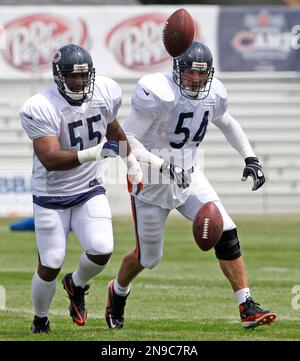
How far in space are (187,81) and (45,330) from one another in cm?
162

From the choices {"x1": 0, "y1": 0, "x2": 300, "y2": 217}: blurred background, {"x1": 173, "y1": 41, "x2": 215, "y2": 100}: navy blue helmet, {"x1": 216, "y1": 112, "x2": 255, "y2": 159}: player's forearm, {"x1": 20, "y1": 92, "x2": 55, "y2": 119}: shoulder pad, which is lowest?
{"x1": 0, "y1": 0, "x2": 300, "y2": 217}: blurred background

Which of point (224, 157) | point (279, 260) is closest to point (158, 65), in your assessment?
point (224, 157)

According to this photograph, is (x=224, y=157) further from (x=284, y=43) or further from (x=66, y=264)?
(x=66, y=264)

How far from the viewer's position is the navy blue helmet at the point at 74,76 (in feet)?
18.8

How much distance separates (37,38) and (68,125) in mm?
12485

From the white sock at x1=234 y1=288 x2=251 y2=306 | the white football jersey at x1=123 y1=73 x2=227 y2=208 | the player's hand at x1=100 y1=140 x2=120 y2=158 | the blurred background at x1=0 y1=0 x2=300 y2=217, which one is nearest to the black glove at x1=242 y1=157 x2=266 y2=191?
the white football jersey at x1=123 y1=73 x2=227 y2=208

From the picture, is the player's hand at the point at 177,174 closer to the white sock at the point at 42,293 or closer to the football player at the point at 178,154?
the football player at the point at 178,154

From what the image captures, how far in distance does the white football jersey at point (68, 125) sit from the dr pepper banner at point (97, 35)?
477 inches

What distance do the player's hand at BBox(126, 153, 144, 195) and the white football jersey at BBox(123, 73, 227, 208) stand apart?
370 millimetres

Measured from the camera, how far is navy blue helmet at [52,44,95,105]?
18.8 feet

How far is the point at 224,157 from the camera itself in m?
18.7

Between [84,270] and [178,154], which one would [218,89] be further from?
[84,270]

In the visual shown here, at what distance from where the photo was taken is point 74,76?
18.8ft

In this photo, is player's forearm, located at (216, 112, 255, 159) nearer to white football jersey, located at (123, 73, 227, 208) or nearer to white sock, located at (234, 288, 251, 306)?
white football jersey, located at (123, 73, 227, 208)
